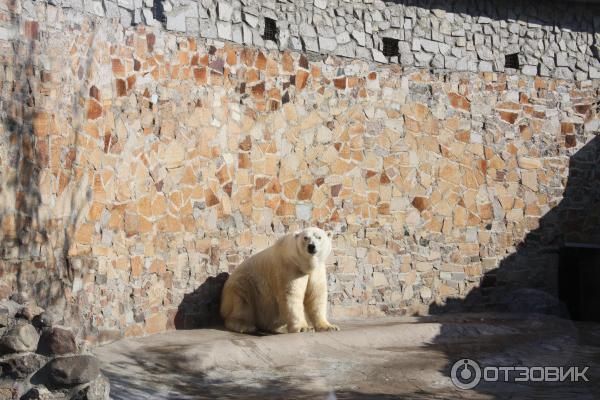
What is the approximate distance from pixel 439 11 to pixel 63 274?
6127 millimetres

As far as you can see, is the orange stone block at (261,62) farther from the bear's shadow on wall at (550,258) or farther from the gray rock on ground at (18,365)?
the gray rock on ground at (18,365)

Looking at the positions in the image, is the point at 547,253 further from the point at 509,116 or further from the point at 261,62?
the point at 261,62

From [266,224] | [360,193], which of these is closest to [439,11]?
[360,193]

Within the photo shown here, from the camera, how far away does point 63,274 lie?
7324 millimetres

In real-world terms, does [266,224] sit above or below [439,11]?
below

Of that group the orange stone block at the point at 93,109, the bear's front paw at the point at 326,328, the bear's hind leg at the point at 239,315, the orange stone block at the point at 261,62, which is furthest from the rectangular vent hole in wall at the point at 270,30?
the bear's front paw at the point at 326,328

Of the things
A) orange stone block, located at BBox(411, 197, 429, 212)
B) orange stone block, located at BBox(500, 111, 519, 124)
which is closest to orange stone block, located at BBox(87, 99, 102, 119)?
orange stone block, located at BBox(411, 197, 429, 212)

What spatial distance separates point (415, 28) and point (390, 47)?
422mm

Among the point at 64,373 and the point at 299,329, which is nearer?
the point at 64,373

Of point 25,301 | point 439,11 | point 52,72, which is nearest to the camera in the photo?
point 25,301

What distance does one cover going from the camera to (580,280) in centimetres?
1137

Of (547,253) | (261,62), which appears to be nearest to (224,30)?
(261,62)

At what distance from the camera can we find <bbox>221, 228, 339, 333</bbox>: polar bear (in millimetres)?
8648

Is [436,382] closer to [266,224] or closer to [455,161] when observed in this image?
[266,224]
